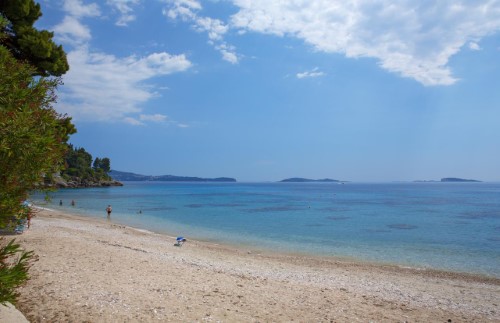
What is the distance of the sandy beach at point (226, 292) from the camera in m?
8.52

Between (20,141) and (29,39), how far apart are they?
13.4m

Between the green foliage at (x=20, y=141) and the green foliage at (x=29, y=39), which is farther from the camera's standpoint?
the green foliage at (x=29, y=39)

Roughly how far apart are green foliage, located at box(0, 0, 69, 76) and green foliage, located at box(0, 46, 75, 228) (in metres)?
11.4

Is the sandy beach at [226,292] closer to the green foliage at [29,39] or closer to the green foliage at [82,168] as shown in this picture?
the green foliage at [29,39]

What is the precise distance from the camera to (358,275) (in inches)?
669

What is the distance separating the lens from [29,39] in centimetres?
1431

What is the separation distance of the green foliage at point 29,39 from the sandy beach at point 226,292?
8.15 metres

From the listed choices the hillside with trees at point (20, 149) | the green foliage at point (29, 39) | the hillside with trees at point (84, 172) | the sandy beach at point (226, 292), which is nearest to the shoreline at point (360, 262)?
the sandy beach at point (226, 292)

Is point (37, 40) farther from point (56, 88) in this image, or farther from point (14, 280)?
point (14, 280)

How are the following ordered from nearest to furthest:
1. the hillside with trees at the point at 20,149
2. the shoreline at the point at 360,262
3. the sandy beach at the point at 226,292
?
the hillside with trees at the point at 20,149
the sandy beach at the point at 226,292
the shoreline at the point at 360,262

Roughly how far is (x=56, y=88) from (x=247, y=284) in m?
9.67

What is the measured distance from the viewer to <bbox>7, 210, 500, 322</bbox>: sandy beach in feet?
28.0

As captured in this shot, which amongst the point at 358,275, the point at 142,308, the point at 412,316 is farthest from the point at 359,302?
the point at 142,308

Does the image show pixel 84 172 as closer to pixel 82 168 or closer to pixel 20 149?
pixel 82 168
